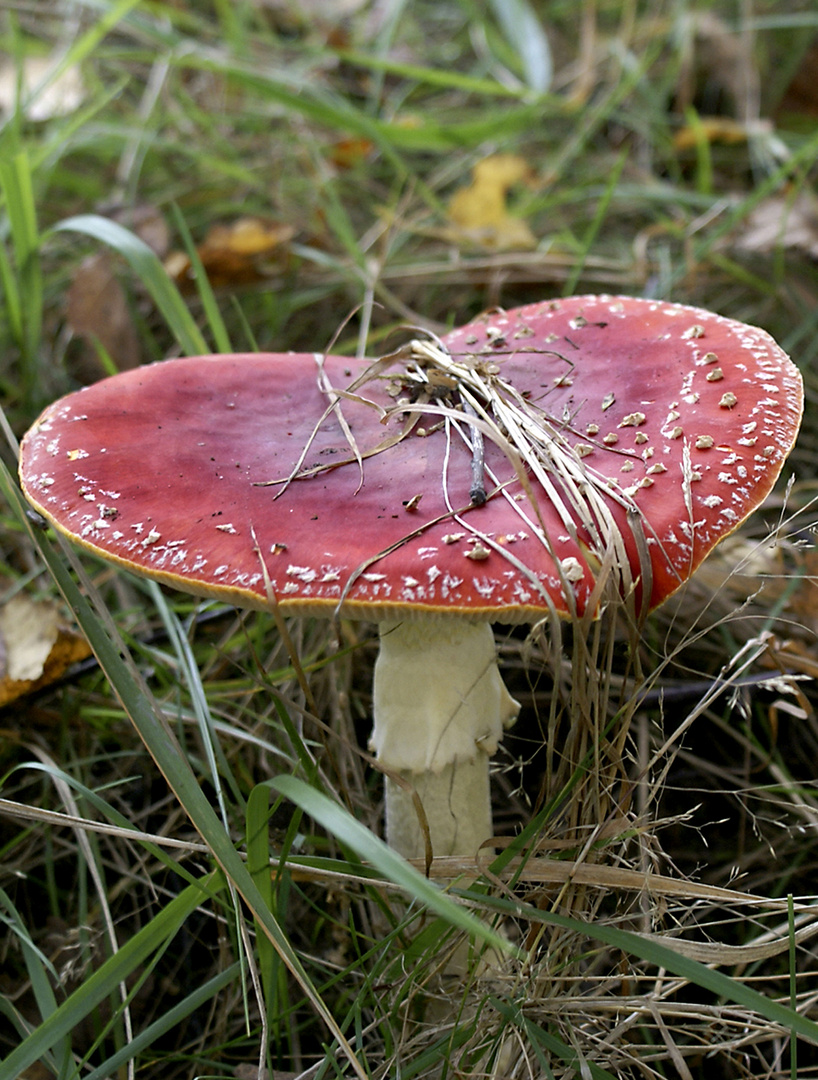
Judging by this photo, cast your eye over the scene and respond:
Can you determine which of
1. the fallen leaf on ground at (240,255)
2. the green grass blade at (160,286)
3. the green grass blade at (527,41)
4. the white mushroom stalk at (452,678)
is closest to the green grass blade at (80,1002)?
the white mushroom stalk at (452,678)

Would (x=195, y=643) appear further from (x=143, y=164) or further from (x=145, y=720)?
(x=143, y=164)

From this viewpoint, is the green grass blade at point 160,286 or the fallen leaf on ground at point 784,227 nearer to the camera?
the green grass blade at point 160,286

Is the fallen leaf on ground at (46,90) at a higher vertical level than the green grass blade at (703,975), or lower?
higher

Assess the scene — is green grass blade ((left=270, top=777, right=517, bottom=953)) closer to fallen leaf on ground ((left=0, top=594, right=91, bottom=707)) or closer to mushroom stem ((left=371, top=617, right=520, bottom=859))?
mushroom stem ((left=371, top=617, right=520, bottom=859))

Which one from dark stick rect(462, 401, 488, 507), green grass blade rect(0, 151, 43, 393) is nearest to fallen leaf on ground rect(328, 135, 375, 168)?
green grass blade rect(0, 151, 43, 393)

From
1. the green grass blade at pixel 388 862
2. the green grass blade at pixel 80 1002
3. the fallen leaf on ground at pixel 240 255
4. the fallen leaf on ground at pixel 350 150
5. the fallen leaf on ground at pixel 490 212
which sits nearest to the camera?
the green grass blade at pixel 388 862

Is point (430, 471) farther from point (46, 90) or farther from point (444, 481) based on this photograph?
point (46, 90)

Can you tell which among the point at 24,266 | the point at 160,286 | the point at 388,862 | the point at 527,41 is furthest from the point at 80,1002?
the point at 527,41

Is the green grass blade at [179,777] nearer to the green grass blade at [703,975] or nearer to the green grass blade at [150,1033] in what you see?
the green grass blade at [150,1033]
